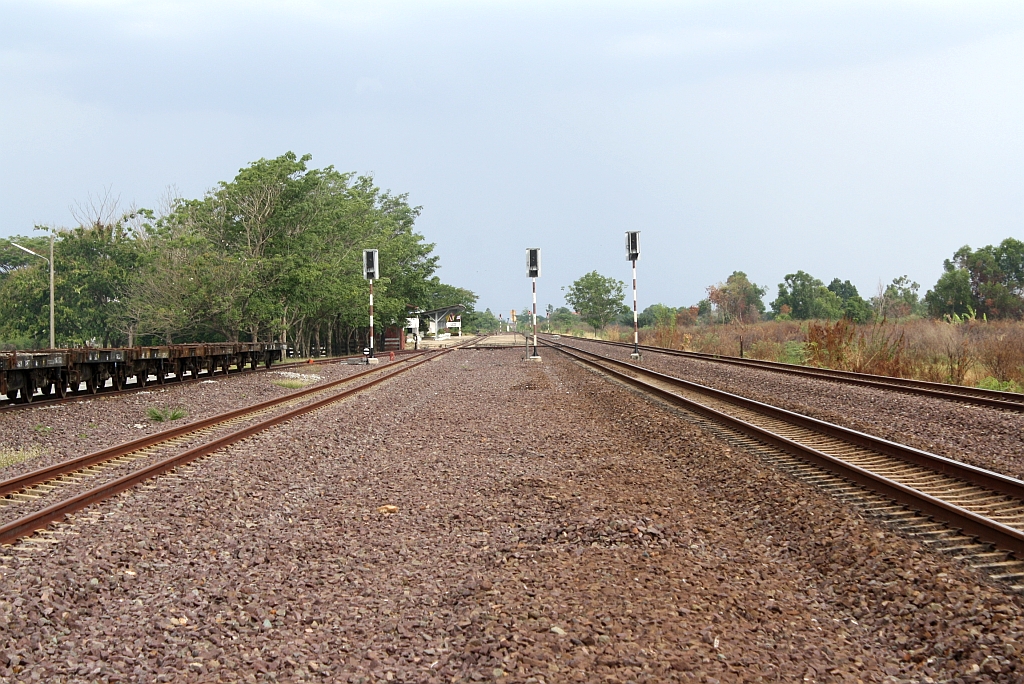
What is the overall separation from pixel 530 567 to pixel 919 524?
2.93 m

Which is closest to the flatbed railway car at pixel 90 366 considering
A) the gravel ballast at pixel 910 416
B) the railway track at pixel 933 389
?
the gravel ballast at pixel 910 416

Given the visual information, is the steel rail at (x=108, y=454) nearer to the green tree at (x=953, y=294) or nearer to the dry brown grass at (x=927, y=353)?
the dry brown grass at (x=927, y=353)

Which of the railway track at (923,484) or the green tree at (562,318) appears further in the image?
the green tree at (562,318)

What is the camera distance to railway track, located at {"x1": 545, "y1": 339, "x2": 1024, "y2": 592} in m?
4.95

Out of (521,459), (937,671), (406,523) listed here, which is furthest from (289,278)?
(937,671)

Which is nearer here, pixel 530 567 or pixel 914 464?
pixel 530 567

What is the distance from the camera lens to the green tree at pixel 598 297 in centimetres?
9581

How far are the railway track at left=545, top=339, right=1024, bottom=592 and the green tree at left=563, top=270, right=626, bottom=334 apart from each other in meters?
84.7

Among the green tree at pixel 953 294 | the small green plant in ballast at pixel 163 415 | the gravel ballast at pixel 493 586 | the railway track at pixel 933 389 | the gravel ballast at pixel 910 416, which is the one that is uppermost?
the green tree at pixel 953 294

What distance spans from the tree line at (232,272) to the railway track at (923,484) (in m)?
26.8

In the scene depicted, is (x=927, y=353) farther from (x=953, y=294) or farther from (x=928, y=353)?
(x=953, y=294)

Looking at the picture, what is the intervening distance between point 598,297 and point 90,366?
8201cm

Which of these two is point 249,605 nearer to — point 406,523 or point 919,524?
point 406,523

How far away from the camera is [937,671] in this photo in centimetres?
355
